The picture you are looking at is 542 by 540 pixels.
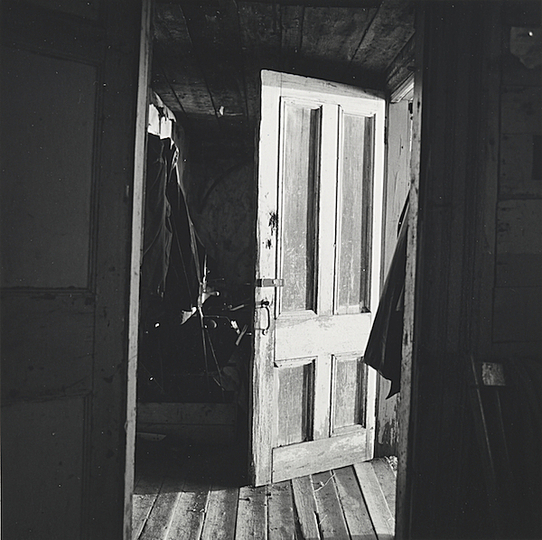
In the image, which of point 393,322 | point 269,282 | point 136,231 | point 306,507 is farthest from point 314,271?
point 136,231

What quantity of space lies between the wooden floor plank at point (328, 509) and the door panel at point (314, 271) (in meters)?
0.10

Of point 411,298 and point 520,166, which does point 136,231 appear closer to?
point 411,298

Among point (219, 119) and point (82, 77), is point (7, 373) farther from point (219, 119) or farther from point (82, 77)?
point (219, 119)

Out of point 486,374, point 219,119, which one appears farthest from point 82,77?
point 219,119

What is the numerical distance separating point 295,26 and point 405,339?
6.13 ft

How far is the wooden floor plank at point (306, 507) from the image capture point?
2789mm

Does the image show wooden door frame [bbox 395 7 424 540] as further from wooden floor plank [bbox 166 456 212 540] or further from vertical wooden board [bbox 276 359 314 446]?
vertical wooden board [bbox 276 359 314 446]

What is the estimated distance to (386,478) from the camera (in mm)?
3479

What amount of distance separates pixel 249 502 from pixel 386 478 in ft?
2.93

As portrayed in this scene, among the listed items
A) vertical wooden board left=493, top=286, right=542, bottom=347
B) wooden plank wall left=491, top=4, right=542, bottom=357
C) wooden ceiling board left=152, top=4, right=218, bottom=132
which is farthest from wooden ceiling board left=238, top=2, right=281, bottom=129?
vertical wooden board left=493, top=286, right=542, bottom=347

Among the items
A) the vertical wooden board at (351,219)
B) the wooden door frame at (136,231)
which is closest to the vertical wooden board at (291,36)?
the vertical wooden board at (351,219)

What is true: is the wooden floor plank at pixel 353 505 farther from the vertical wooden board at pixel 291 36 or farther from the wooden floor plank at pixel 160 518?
the vertical wooden board at pixel 291 36

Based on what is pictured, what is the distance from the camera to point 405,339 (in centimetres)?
212

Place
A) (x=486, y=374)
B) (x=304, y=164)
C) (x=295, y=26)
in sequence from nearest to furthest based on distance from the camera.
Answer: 1. (x=486, y=374)
2. (x=295, y=26)
3. (x=304, y=164)
